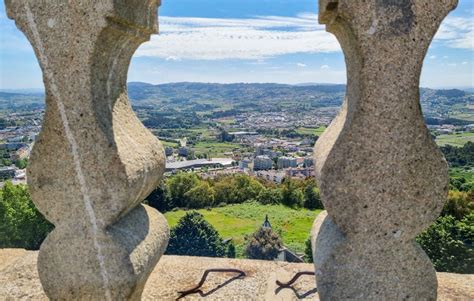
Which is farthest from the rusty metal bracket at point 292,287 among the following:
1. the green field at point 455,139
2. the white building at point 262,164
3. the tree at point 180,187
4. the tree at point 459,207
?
the white building at point 262,164

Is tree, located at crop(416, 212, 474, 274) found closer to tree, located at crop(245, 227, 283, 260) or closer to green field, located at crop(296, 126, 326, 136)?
tree, located at crop(245, 227, 283, 260)

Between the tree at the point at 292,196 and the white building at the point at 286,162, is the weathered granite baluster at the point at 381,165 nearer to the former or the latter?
the tree at the point at 292,196

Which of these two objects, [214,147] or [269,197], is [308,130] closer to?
[214,147]

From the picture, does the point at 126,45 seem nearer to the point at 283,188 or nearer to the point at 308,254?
the point at 308,254

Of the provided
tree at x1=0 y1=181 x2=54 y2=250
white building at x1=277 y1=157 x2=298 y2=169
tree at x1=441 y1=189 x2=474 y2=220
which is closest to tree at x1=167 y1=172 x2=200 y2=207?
tree at x1=0 y1=181 x2=54 y2=250

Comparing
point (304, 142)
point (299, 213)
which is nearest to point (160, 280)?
point (299, 213)
